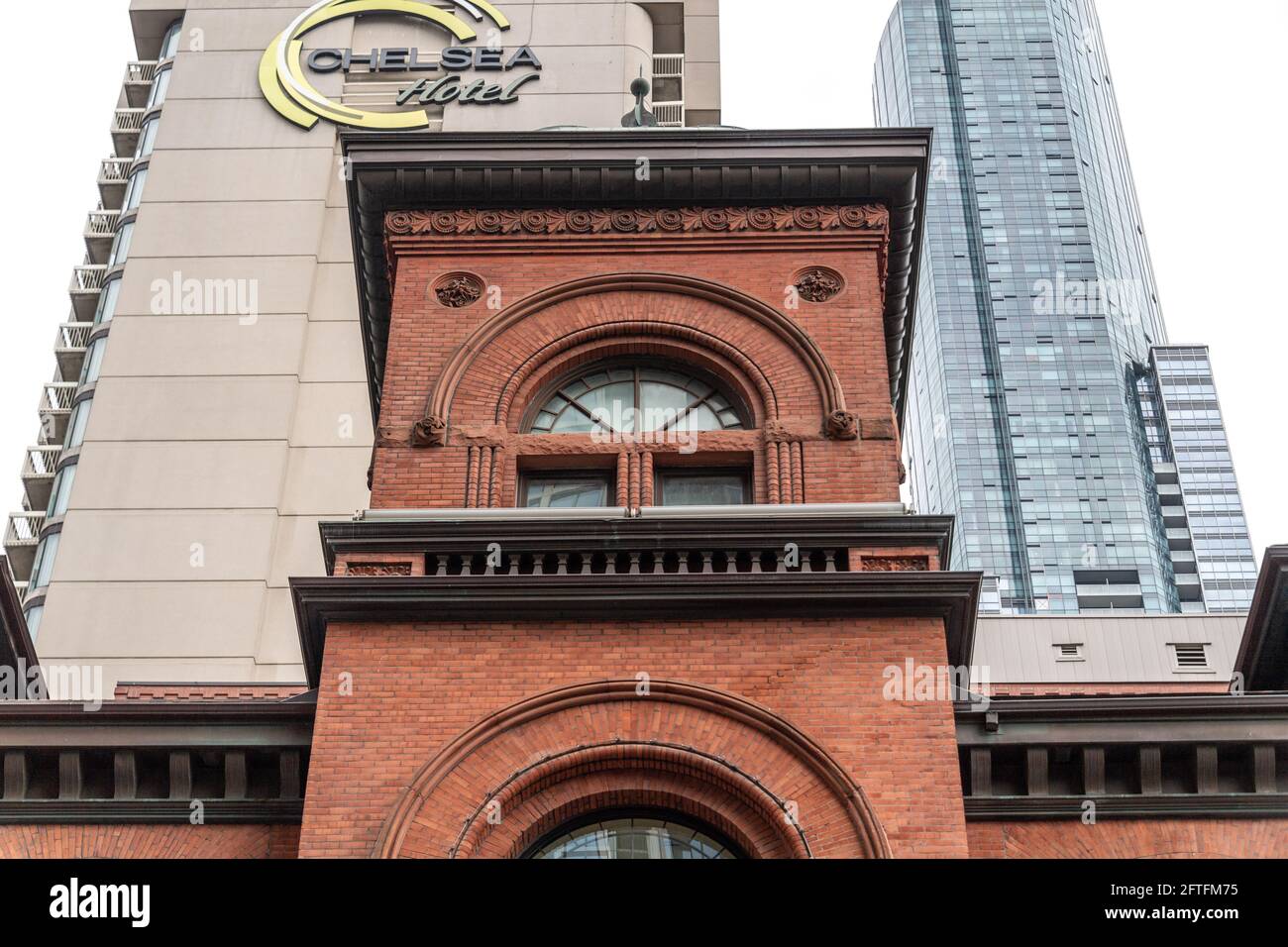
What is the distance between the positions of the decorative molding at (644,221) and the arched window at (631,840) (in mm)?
7918

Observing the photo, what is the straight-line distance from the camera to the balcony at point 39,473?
51.2 metres

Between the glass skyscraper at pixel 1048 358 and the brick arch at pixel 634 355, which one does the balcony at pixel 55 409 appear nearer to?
the brick arch at pixel 634 355

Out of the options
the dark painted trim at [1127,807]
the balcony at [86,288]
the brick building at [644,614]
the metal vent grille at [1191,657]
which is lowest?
the dark painted trim at [1127,807]

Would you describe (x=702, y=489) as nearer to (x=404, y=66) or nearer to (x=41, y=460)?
(x=404, y=66)

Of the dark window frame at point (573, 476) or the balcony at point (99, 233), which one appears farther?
the balcony at point (99, 233)

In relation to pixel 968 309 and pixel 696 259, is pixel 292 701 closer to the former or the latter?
pixel 696 259

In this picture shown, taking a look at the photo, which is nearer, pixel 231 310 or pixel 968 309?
pixel 231 310

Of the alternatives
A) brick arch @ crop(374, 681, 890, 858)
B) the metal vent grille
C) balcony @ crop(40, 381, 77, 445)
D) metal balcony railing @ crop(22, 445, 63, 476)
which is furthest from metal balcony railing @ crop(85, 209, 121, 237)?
brick arch @ crop(374, 681, 890, 858)

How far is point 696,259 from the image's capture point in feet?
68.5

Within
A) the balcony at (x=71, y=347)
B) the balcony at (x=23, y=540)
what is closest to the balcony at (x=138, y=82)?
the balcony at (x=71, y=347)

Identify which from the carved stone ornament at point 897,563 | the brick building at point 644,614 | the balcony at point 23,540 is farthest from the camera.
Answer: the balcony at point 23,540

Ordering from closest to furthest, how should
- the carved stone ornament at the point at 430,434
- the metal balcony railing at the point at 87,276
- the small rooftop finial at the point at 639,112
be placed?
the carved stone ornament at the point at 430,434 → the small rooftop finial at the point at 639,112 → the metal balcony railing at the point at 87,276
